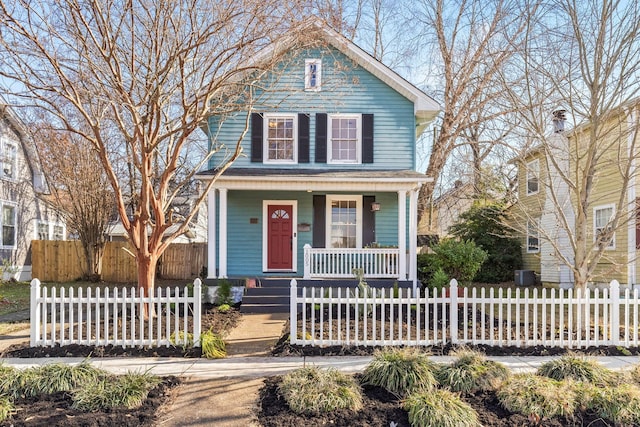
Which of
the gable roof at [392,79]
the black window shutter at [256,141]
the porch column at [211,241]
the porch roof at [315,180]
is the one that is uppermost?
the gable roof at [392,79]

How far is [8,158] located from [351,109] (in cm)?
1343

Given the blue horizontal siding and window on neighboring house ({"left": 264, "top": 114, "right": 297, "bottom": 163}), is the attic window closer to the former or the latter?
the blue horizontal siding

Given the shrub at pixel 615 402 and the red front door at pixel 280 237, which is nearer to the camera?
the shrub at pixel 615 402

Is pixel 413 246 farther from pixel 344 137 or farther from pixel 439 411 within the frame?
pixel 439 411

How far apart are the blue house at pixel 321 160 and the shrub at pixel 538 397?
787cm

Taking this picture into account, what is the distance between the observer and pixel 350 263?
12625 millimetres

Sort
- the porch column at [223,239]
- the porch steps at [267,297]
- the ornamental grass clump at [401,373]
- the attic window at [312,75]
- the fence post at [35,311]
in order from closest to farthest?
the ornamental grass clump at [401,373] < the fence post at [35,311] < the porch steps at [267,297] < the porch column at [223,239] < the attic window at [312,75]

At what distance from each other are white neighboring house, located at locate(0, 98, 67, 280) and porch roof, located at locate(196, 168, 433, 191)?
390 inches

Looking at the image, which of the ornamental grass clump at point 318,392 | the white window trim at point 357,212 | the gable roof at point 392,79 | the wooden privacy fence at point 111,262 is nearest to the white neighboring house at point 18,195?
the wooden privacy fence at point 111,262

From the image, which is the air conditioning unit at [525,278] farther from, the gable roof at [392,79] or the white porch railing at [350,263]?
the gable roof at [392,79]

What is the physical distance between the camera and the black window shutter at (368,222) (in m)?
14.1

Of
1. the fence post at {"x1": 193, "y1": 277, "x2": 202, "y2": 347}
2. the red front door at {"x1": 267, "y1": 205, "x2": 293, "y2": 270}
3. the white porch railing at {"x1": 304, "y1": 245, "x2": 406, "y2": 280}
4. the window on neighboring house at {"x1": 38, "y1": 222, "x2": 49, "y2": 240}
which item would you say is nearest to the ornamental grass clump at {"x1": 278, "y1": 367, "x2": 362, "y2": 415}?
the fence post at {"x1": 193, "y1": 277, "x2": 202, "y2": 347}

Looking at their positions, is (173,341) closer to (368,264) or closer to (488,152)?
(368,264)

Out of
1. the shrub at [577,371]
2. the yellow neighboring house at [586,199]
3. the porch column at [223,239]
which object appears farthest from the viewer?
the porch column at [223,239]
